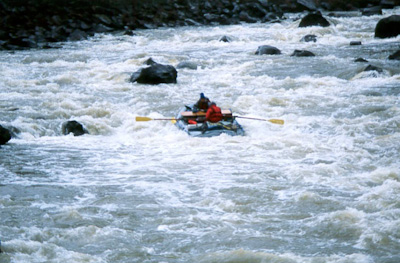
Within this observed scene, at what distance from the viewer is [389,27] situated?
20562 mm

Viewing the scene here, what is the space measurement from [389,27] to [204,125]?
38.6ft

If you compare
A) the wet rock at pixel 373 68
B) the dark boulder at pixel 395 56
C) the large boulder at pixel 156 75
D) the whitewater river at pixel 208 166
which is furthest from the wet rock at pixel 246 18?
the wet rock at pixel 373 68

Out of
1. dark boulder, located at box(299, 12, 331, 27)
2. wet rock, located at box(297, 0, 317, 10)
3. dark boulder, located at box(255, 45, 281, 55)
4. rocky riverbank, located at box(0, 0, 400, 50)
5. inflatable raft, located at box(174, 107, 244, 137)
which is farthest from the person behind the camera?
wet rock, located at box(297, 0, 317, 10)

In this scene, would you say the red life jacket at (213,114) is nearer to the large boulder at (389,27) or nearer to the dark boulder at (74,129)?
the dark boulder at (74,129)

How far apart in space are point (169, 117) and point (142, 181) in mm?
3956

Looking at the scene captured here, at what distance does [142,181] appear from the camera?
29.8ft

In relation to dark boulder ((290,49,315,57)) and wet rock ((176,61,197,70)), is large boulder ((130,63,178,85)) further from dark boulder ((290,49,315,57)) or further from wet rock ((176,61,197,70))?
dark boulder ((290,49,315,57))

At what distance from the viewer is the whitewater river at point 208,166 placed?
685 cm

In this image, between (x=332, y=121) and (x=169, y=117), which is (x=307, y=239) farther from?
(x=169, y=117)

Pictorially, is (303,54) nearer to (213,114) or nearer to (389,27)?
(389,27)

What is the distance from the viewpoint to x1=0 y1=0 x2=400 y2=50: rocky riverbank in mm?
24484

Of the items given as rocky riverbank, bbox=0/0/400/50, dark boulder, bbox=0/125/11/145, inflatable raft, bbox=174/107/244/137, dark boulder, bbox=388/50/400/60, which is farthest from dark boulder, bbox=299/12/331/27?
dark boulder, bbox=0/125/11/145

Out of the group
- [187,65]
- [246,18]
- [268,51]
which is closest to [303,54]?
[268,51]

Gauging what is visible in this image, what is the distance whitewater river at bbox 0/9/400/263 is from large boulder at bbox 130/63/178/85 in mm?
259
